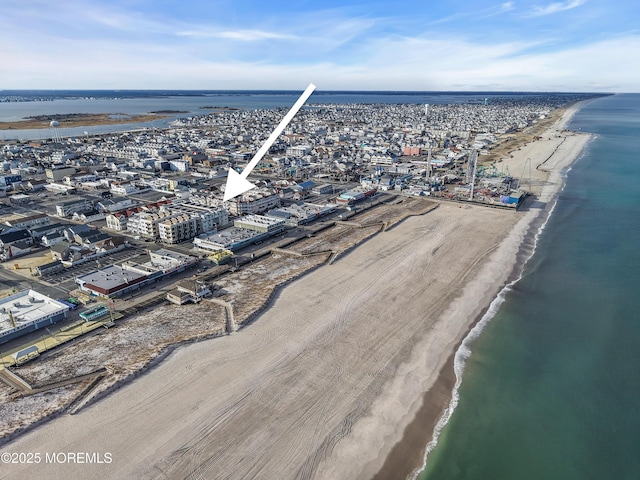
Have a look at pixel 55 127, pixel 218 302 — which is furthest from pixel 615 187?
pixel 55 127

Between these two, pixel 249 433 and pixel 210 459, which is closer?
pixel 210 459

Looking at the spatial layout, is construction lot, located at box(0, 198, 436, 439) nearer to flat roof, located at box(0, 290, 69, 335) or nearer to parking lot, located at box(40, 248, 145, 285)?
flat roof, located at box(0, 290, 69, 335)

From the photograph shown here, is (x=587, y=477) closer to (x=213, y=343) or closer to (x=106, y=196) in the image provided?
(x=213, y=343)

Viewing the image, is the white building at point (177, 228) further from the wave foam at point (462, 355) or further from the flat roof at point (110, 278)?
the wave foam at point (462, 355)

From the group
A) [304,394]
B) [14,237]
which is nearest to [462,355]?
[304,394]

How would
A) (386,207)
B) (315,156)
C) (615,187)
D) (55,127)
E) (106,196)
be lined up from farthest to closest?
(55,127), (315,156), (615,187), (106,196), (386,207)

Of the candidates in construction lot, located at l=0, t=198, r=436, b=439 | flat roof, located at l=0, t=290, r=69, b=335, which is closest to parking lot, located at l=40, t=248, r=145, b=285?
flat roof, located at l=0, t=290, r=69, b=335

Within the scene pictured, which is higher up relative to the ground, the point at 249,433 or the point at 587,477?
the point at 249,433
